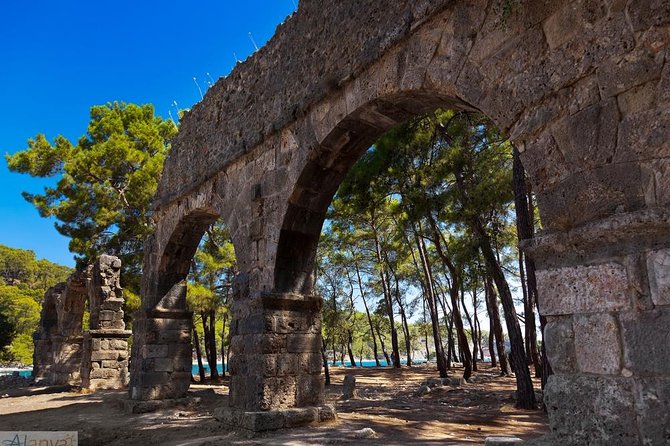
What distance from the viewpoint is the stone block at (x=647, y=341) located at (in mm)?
2184

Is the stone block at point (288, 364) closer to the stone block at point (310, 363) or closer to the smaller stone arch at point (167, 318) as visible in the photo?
the stone block at point (310, 363)

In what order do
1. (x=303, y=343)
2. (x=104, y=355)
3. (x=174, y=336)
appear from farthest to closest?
1. (x=104, y=355)
2. (x=174, y=336)
3. (x=303, y=343)

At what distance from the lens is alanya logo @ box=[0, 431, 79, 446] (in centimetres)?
358

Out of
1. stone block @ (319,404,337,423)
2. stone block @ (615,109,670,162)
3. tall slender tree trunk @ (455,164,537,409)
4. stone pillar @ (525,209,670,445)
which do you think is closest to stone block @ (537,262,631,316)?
stone pillar @ (525,209,670,445)

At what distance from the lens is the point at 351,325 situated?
2919 cm

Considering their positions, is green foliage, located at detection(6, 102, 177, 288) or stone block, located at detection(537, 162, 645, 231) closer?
stone block, located at detection(537, 162, 645, 231)

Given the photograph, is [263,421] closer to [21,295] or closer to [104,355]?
[104,355]

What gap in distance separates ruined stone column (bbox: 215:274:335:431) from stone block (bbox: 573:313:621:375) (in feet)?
12.5

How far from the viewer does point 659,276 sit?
224 cm

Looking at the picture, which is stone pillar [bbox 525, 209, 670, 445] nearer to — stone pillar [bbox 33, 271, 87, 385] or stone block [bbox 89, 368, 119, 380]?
stone block [bbox 89, 368, 119, 380]

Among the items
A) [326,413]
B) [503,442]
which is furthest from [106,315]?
[503,442]

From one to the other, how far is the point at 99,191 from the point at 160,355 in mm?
8174

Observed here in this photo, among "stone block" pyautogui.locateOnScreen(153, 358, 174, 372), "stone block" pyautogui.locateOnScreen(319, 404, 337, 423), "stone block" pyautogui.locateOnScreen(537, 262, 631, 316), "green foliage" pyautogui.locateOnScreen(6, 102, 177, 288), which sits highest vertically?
"green foliage" pyautogui.locateOnScreen(6, 102, 177, 288)

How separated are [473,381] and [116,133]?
545 inches
